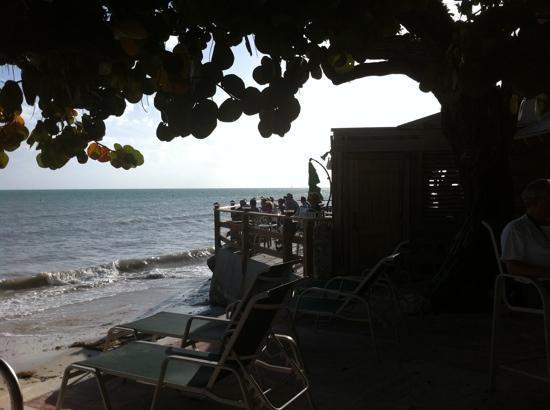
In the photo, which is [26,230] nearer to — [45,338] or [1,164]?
[45,338]

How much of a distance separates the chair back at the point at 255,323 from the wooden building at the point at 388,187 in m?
5.13

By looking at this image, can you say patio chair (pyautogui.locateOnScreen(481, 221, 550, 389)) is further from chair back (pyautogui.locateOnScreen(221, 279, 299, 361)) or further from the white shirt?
chair back (pyautogui.locateOnScreen(221, 279, 299, 361))

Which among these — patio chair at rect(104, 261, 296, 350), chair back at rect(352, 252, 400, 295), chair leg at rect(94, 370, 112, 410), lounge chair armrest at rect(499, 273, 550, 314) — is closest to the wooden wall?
chair back at rect(352, 252, 400, 295)

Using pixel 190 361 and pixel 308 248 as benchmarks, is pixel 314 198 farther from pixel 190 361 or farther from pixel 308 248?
pixel 190 361

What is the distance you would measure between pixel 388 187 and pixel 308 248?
5.07 ft

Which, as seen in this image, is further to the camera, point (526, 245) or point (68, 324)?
point (68, 324)

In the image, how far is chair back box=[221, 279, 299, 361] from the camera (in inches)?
103

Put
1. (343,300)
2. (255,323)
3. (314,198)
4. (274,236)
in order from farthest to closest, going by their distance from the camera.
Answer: (314,198), (274,236), (343,300), (255,323)

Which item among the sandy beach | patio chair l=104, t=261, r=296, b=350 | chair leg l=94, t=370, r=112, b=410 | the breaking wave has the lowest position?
the breaking wave

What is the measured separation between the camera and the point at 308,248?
772 cm

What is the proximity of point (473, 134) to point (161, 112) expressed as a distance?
4.20 meters

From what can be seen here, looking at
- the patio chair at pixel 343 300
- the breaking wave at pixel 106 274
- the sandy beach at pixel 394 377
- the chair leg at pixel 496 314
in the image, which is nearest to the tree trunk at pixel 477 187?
the sandy beach at pixel 394 377

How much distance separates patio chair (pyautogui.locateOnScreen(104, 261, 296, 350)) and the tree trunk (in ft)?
9.17

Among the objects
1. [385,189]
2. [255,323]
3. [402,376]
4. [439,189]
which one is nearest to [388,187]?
[385,189]
